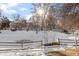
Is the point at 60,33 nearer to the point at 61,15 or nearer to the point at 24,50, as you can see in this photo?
the point at 61,15

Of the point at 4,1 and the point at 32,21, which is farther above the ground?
the point at 4,1

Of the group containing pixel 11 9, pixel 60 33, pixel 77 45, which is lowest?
pixel 77 45

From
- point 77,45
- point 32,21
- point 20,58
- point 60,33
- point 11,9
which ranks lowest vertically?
point 20,58

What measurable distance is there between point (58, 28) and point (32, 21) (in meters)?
0.27

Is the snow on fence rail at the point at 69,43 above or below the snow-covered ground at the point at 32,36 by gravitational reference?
below

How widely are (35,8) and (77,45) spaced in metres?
0.57

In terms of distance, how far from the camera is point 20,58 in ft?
6.67

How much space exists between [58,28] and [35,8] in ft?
1.02

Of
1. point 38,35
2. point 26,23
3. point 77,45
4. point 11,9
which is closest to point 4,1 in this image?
point 11,9

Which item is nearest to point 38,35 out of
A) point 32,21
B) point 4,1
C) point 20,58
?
point 32,21

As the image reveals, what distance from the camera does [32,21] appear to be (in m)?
2.03

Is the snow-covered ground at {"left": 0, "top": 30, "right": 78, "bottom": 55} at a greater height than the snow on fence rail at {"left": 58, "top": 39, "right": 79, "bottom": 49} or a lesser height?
greater

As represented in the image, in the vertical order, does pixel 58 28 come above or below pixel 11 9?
below

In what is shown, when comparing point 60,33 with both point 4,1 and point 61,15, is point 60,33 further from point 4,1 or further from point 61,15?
point 4,1
